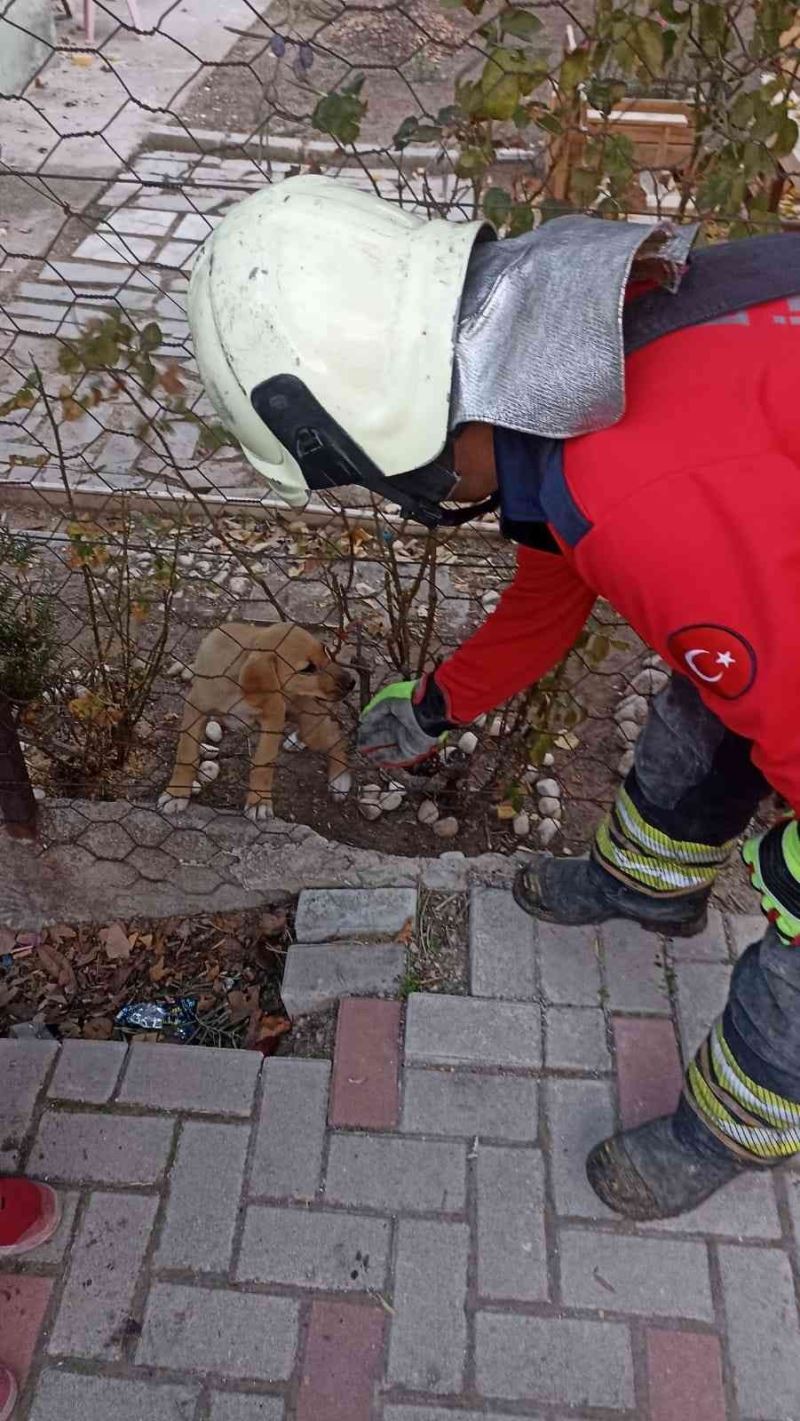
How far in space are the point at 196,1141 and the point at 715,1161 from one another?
1011 mm

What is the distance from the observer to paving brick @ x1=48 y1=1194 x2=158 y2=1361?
5.87 ft

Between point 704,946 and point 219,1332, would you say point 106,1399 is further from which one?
point 704,946

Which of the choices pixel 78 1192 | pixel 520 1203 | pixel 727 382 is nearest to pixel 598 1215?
pixel 520 1203

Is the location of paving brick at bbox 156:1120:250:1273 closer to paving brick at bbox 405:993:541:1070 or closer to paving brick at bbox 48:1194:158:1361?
paving brick at bbox 48:1194:158:1361

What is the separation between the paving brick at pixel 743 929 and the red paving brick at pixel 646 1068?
0.27 meters

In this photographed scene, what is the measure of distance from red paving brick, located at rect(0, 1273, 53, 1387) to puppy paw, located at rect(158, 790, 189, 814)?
3.75 ft

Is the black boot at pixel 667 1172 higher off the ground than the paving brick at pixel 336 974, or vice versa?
the black boot at pixel 667 1172

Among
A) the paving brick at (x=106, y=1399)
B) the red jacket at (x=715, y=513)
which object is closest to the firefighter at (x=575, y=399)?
the red jacket at (x=715, y=513)

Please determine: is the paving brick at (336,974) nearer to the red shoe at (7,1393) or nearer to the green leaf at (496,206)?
the red shoe at (7,1393)

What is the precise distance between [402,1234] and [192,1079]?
1.73 ft

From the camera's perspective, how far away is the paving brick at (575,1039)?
7.02 ft

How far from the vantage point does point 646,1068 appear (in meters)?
2.15

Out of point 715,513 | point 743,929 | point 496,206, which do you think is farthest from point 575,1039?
point 496,206

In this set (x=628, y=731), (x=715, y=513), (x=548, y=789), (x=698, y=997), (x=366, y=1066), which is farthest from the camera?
(x=628, y=731)
